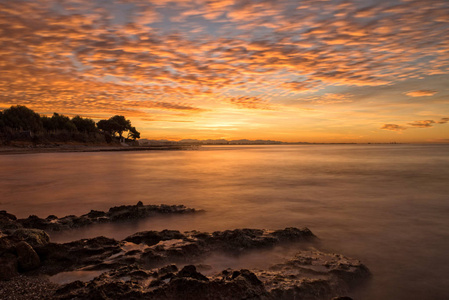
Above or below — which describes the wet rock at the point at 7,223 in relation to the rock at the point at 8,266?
below

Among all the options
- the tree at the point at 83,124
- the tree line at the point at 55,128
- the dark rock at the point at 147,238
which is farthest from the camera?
the tree at the point at 83,124

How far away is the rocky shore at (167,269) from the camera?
3.04 meters

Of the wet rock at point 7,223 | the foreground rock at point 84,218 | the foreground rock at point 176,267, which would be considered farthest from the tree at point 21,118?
the foreground rock at point 176,267

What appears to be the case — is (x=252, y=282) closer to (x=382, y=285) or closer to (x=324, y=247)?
(x=382, y=285)

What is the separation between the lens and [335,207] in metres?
8.55

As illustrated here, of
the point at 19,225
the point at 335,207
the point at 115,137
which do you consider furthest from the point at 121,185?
the point at 115,137

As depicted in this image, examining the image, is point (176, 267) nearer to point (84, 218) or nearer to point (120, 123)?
point (84, 218)

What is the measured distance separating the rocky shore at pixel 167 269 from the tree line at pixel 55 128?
59.5 m

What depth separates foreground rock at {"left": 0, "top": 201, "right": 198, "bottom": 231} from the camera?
5.63 m

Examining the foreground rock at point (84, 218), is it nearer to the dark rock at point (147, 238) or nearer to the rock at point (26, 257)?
the dark rock at point (147, 238)

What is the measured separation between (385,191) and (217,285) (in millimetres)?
10651

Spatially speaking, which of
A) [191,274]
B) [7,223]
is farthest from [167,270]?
[7,223]

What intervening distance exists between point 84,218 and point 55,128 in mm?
73734

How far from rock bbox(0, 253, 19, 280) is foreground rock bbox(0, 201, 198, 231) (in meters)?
2.04
